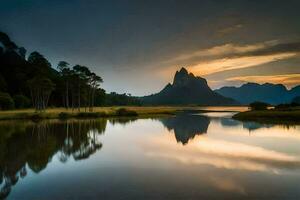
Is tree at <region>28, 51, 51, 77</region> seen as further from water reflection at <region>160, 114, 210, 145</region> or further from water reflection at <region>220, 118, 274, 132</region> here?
water reflection at <region>220, 118, 274, 132</region>

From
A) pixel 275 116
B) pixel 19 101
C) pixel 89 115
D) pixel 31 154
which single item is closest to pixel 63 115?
pixel 89 115

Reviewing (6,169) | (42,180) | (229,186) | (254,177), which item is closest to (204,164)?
(254,177)

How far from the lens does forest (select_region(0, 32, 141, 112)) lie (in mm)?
86812

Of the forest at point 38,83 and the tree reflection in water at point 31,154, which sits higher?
the forest at point 38,83

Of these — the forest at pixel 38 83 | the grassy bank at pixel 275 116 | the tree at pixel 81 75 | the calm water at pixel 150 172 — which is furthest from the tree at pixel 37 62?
the calm water at pixel 150 172

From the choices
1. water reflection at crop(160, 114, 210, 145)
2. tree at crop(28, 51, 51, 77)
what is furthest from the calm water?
tree at crop(28, 51, 51, 77)

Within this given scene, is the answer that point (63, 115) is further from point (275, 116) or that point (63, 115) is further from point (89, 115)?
point (275, 116)

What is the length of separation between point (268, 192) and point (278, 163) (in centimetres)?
768

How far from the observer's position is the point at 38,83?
84312mm

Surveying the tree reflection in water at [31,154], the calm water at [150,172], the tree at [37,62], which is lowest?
the calm water at [150,172]

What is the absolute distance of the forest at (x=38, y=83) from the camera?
86.8 meters

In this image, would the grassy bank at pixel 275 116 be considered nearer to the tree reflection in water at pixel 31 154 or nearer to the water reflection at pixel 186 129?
the water reflection at pixel 186 129

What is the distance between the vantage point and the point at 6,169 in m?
18.5

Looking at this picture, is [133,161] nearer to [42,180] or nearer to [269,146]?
[42,180]
